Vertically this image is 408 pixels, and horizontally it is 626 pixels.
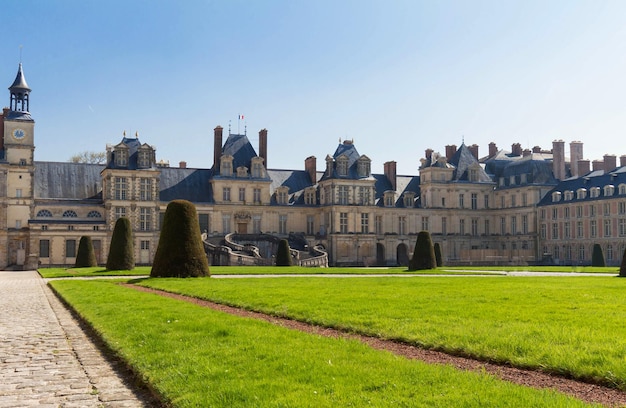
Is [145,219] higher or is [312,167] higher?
[312,167]

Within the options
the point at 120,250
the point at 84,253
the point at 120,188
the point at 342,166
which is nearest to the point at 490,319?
the point at 120,250

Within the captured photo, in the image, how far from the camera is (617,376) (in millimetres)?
6504

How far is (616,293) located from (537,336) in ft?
29.5

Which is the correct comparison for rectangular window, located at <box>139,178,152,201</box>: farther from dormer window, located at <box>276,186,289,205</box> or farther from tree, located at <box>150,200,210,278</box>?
tree, located at <box>150,200,210,278</box>

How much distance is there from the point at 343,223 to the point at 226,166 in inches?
423

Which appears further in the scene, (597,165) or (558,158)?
(558,158)

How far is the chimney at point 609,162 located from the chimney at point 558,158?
3767 millimetres

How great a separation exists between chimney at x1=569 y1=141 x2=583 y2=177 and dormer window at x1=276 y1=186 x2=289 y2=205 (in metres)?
25.0

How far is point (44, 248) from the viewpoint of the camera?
49312 mm

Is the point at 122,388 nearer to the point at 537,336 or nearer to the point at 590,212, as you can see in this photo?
the point at 537,336

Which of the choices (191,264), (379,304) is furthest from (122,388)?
(191,264)

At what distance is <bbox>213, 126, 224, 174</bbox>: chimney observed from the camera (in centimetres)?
5702

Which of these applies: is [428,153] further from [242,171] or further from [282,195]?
[242,171]

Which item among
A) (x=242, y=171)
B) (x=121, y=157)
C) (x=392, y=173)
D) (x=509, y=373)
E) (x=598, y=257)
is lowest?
(x=509, y=373)
